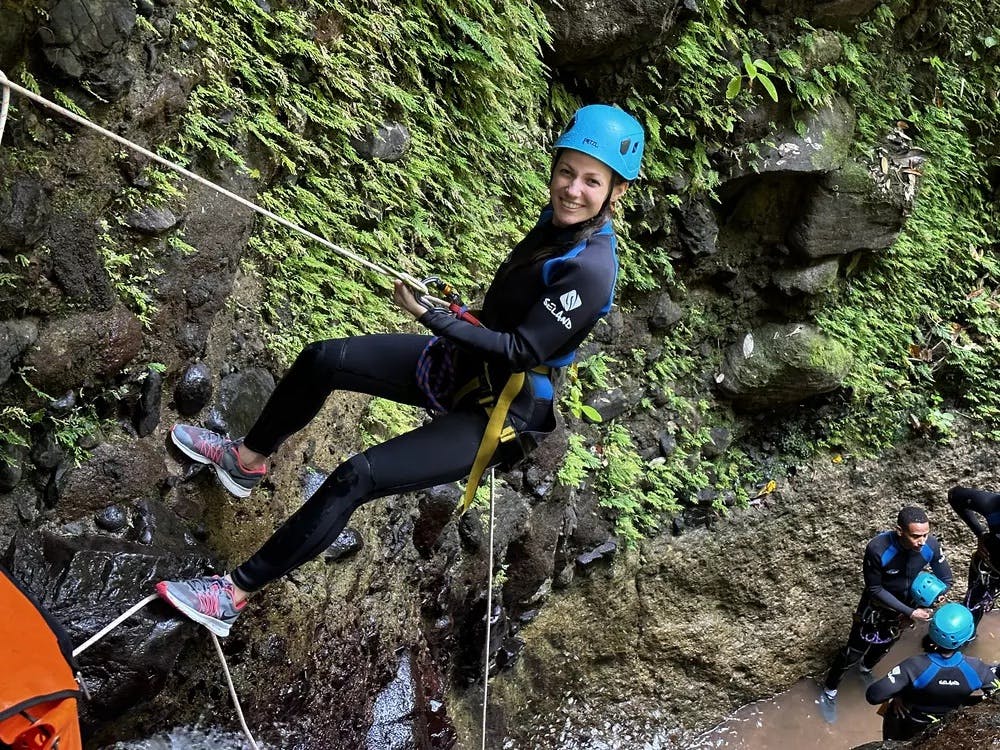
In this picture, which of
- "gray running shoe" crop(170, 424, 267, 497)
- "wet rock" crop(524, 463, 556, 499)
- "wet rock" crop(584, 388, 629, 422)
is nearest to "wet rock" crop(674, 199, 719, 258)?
"wet rock" crop(584, 388, 629, 422)

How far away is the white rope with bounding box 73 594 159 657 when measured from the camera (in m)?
2.75

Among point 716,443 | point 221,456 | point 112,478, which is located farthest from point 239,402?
point 716,443

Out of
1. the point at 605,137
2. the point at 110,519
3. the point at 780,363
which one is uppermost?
the point at 605,137

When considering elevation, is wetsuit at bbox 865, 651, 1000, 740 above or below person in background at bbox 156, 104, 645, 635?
below

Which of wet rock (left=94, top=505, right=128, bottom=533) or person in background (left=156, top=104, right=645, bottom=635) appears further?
wet rock (left=94, top=505, right=128, bottom=533)

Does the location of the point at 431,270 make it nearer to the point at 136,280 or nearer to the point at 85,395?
the point at 136,280

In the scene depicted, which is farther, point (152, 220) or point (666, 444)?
point (666, 444)

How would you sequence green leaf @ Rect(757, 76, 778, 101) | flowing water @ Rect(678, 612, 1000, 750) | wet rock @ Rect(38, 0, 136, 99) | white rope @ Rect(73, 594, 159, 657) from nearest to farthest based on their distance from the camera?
white rope @ Rect(73, 594, 159, 657), wet rock @ Rect(38, 0, 136, 99), green leaf @ Rect(757, 76, 778, 101), flowing water @ Rect(678, 612, 1000, 750)

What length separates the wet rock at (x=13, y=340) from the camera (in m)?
3.02

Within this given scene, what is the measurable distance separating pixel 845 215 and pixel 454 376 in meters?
5.46

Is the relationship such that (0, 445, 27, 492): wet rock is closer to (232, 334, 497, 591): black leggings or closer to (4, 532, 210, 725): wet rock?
(4, 532, 210, 725): wet rock

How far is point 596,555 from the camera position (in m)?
6.65

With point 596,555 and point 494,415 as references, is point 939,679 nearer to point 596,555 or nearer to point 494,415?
point 596,555

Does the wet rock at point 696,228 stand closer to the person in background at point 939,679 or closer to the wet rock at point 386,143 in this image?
the wet rock at point 386,143
